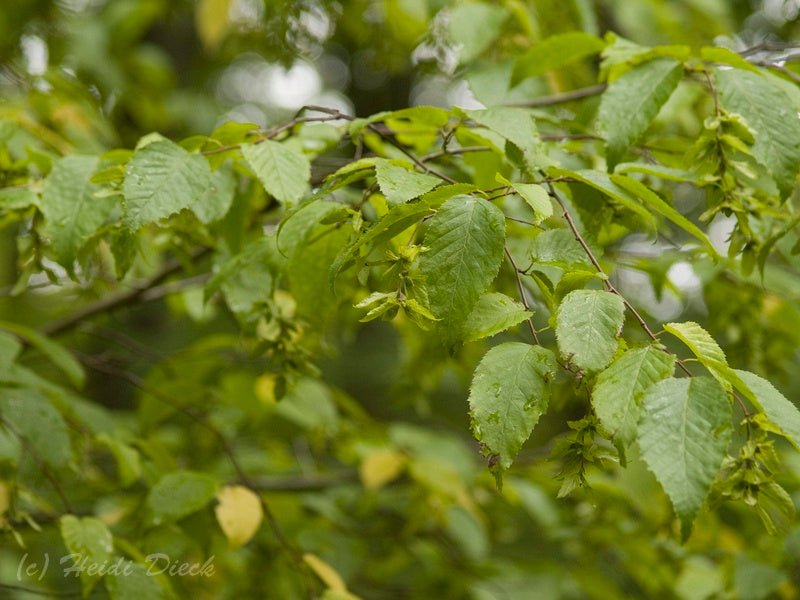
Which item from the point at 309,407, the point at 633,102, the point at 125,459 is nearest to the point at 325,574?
the point at 125,459

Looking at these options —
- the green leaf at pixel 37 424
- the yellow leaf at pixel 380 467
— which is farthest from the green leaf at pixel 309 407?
the green leaf at pixel 37 424

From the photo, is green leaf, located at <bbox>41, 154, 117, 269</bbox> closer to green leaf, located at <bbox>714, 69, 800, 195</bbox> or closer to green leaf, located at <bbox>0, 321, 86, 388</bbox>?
green leaf, located at <bbox>0, 321, 86, 388</bbox>

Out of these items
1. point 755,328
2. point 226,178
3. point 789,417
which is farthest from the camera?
point 755,328

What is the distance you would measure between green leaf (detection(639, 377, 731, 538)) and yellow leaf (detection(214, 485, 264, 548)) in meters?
1.10

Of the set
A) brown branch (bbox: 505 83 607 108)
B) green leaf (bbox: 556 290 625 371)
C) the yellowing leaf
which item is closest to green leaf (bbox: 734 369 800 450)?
green leaf (bbox: 556 290 625 371)

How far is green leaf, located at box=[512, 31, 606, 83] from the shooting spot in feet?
4.90

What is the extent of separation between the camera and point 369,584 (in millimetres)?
2717

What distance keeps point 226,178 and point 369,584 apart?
184cm

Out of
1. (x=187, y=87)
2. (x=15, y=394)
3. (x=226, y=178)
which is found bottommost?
(x=187, y=87)

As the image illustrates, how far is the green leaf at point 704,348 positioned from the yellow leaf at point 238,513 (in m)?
1.09

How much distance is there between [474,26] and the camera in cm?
188

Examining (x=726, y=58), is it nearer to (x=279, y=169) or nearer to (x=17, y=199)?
(x=279, y=169)

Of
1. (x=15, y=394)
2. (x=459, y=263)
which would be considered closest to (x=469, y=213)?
(x=459, y=263)

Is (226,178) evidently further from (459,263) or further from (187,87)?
(187,87)
